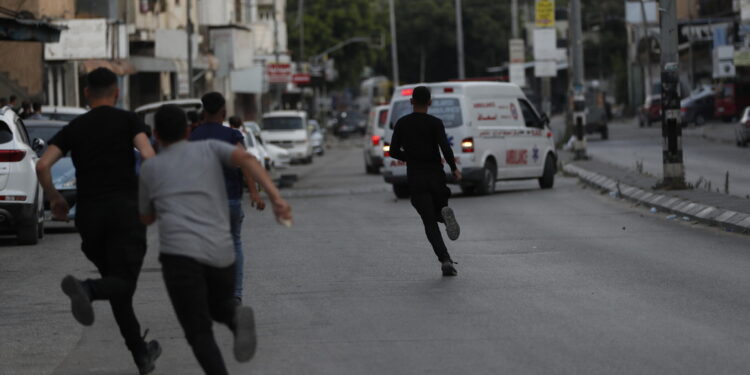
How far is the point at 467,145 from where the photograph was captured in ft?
81.7

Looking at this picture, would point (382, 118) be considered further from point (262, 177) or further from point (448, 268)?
point (262, 177)

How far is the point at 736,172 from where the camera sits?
99.8 ft

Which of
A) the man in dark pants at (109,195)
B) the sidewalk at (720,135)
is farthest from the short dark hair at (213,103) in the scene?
the sidewalk at (720,135)

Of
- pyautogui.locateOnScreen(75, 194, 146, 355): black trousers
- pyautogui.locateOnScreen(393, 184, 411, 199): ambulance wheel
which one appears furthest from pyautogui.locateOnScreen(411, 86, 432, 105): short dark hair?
pyautogui.locateOnScreen(393, 184, 411, 199): ambulance wheel

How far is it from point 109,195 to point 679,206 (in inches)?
500

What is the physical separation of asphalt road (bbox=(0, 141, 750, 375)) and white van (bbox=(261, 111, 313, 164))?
1209 inches

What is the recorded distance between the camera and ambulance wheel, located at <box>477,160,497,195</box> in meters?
25.3

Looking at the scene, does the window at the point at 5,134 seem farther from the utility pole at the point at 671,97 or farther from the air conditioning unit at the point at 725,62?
the air conditioning unit at the point at 725,62

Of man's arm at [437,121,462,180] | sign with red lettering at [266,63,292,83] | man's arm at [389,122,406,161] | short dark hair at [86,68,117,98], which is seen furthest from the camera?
sign with red lettering at [266,63,292,83]

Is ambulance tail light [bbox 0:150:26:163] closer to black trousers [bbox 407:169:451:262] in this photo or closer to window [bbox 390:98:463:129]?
black trousers [bbox 407:169:451:262]

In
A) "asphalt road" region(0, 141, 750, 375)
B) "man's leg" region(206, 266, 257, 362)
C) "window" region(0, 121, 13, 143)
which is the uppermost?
"window" region(0, 121, 13, 143)

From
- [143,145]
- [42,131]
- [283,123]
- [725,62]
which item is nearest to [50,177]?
[143,145]

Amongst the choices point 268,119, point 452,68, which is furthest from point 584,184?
point 452,68

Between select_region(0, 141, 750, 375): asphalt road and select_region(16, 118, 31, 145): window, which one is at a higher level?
select_region(16, 118, 31, 145): window
